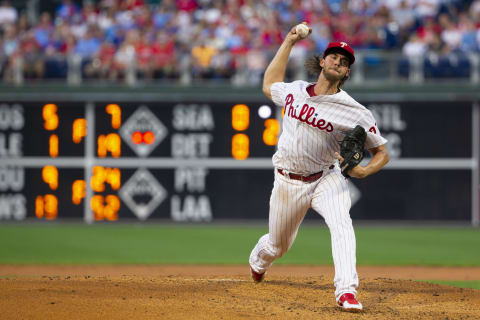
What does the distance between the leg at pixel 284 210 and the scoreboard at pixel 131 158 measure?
830 centimetres

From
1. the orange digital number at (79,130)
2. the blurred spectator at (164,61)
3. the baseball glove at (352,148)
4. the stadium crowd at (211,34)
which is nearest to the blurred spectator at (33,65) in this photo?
the stadium crowd at (211,34)

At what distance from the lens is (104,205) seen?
1532 cm

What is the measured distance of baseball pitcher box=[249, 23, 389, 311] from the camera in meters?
6.11

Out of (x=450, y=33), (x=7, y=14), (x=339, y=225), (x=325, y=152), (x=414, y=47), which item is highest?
(x=7, y=14)

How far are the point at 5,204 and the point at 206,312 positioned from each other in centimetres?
1027

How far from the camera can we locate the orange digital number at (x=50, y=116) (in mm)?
15250

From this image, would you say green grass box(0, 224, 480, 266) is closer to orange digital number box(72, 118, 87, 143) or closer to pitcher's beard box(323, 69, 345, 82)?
orange digital number box(72, 118, 87, 143)

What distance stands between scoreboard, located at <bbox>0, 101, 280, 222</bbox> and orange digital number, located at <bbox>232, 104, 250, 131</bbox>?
0.02m

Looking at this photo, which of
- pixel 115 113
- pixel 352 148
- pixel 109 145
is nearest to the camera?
pixel 352 148

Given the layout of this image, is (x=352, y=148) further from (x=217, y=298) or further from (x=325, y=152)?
(x=217, y=298)

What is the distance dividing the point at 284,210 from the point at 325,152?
0.59 meters

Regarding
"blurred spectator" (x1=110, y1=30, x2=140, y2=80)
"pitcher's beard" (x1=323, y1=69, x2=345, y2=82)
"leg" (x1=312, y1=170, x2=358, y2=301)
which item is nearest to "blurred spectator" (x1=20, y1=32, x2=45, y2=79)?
"blurred spectator" (x1=110, y1=30, x2=140, y2=80)

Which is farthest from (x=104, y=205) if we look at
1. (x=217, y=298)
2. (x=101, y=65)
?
(x=217, y=298)

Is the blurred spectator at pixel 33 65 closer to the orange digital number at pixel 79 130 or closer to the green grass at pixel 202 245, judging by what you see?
the orange digital number at pixel 79 130
